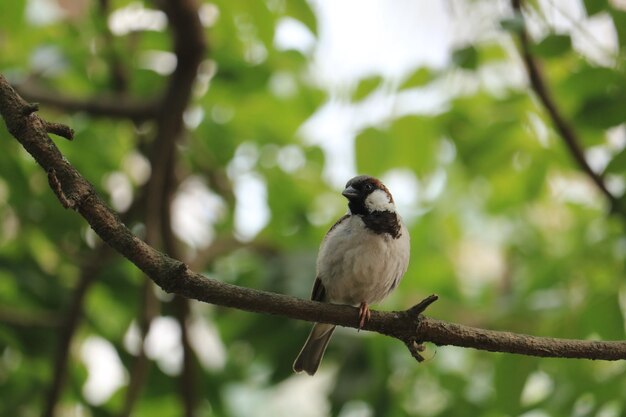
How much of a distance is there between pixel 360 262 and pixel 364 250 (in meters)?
0.04

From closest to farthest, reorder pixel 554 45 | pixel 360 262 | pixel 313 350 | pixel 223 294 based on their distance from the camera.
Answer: pixel 223 294 < pixel 554 45 < pixel 360 262 < pixel 313 350

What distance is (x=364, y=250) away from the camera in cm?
264

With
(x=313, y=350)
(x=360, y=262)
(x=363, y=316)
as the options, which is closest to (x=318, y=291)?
(x=313, y=350)

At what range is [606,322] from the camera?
2.55 meters

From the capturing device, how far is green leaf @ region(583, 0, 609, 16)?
2268mm

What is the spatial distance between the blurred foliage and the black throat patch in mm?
432

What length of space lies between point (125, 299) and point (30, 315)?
0.42 meters

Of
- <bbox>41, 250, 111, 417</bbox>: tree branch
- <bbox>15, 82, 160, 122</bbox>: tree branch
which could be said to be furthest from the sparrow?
<bbox>15, 82, 160, 122</bbox>: tree branch

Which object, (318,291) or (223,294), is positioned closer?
(223,294)

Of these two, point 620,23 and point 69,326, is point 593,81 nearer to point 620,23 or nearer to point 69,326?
point 620,23

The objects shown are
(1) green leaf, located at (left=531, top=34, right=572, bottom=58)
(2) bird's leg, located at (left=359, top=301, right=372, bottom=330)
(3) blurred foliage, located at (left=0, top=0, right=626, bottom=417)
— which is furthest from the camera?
(3) blurred foliage, located at (left=0, top=0, right=626, bottom=417)

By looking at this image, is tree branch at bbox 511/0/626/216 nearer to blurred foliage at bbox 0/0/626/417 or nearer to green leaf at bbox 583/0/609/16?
blurred foliage at bbox 0/0/626/417

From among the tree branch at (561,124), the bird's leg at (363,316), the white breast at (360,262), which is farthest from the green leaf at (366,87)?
the bird's leg at (363,316)

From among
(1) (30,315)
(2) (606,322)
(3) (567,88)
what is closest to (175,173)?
(1) (30,315)
